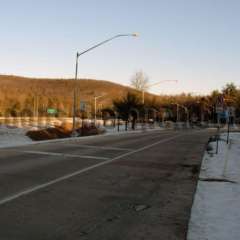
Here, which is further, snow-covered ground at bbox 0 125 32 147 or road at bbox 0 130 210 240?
snow-covered ground at bbox 0 125 32 147

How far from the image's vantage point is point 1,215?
992cm

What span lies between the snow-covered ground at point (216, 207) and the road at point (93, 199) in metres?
0.25

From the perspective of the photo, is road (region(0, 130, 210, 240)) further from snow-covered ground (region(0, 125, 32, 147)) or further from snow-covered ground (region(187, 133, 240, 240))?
snow-covered ground (region(0, 125, 32, 147))

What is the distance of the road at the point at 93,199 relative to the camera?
9.11 m

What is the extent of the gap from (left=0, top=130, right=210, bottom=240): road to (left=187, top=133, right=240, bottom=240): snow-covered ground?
0.83ft

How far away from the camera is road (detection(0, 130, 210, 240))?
911 centimetres

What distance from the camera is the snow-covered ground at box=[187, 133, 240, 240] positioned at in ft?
29.7

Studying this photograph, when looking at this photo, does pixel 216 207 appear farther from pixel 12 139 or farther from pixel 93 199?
pixel 12 139

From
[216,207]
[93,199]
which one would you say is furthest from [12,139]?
[216,207]

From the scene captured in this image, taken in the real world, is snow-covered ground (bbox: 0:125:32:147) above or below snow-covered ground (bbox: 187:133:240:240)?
above

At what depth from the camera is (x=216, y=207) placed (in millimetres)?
11516

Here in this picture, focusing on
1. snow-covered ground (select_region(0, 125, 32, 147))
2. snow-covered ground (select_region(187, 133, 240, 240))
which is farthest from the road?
snow-covered ground (select_region(0, 125, 32, 147))

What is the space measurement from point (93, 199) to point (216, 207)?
2587mm

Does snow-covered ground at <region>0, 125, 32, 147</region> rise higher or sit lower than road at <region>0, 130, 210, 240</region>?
higher
